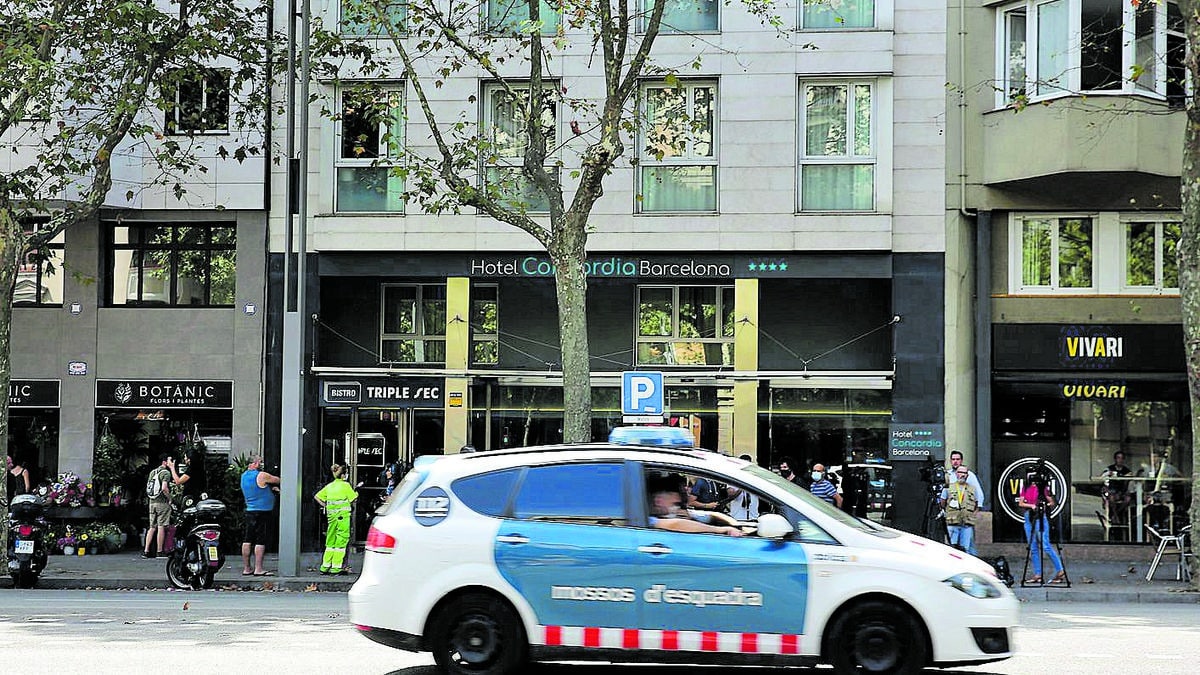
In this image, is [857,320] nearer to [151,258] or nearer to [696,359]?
[696,359]

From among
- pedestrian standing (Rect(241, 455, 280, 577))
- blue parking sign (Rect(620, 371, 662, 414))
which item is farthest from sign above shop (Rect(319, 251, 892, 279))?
blue parking sign (Rect(620, 371, 662, 414))

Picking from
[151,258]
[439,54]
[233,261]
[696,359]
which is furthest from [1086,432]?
[151,258]

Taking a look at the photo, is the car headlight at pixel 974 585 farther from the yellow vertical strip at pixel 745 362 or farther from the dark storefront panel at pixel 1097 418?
the dark storefront panel at pixel 1097 418

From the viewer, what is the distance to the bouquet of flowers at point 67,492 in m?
24.8

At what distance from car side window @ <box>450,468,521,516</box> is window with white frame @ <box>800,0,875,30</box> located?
52.9ft

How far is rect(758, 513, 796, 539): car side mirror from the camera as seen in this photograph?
9281mm

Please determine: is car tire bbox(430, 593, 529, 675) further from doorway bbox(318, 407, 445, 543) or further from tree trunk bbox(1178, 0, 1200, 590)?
doorway bbox(318, 407, 445, 543)

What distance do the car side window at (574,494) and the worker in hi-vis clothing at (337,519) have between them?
11053 millimetres

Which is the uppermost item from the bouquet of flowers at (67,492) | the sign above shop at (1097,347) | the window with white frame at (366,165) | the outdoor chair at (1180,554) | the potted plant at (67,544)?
the window with white frame at (366,165)

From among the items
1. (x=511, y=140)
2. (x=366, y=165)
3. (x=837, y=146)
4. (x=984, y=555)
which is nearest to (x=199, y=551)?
(x=366, y=165)

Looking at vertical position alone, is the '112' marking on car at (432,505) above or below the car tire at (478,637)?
above

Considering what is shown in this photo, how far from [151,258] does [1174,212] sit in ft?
58.5

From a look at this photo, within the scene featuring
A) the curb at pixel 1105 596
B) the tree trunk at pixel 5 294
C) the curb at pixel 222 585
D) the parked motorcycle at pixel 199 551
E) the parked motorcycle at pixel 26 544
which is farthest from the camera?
the tree trunk at pixel 5 294

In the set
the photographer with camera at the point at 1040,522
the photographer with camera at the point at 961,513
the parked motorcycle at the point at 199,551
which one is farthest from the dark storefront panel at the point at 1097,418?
the parked motorcycle at the point at 199,551
